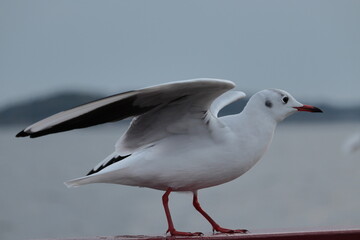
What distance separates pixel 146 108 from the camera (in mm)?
3715

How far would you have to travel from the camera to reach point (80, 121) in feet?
11.9

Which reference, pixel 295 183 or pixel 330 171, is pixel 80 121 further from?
pixel 330 171

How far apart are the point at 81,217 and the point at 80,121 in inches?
568

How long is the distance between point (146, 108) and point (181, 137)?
0.22 meters

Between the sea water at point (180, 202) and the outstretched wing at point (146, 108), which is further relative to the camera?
the sea water at point (180, 202)

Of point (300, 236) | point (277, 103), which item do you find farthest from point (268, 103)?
point (300, 236)

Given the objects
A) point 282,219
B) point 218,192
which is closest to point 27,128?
point 282,219

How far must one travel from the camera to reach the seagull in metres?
3.63

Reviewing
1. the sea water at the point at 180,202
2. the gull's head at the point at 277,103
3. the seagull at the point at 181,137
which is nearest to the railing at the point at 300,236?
the seagull at the point at 181,137

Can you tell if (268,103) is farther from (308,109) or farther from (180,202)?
(180,202)

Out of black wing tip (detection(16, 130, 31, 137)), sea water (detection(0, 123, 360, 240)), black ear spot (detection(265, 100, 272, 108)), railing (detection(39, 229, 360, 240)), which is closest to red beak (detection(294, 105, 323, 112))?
black ear spot (detection(265, 100, 272, 108))

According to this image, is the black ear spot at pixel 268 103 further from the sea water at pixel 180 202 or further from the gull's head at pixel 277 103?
the sea water at pixel 180 202

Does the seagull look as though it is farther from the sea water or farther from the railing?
the sea water

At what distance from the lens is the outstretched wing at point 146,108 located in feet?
11.4
